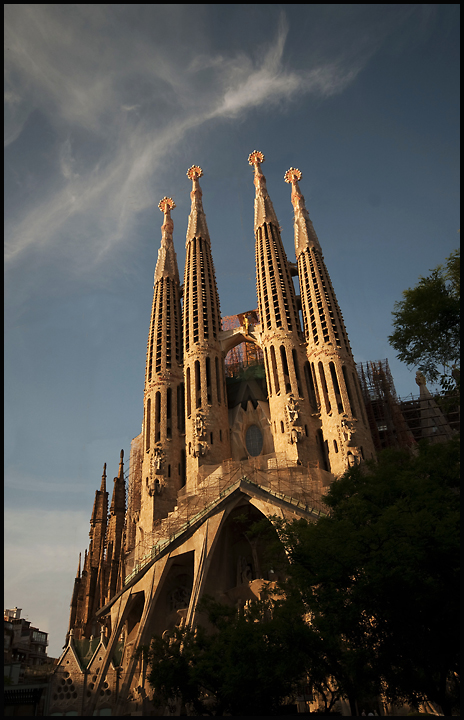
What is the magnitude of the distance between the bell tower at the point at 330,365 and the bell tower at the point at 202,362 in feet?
23.9

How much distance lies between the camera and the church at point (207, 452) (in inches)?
1197

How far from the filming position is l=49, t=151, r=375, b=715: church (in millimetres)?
30406

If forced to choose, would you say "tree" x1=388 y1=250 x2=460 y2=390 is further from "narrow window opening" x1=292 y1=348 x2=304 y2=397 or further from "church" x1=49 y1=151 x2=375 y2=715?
"narrow window opening" x1=292 y1=348 x2=304 y2=397

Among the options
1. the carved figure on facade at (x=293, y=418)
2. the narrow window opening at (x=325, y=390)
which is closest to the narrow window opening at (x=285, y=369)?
the carved figure on facade at (x=293, y=418)

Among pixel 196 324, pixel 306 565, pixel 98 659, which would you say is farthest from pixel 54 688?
pixel 196 324

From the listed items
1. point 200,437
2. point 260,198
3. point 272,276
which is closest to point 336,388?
point 200,437

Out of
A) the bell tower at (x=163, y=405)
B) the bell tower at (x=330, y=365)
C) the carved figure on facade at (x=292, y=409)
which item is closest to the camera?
the bell tower at (x=330, y=365)

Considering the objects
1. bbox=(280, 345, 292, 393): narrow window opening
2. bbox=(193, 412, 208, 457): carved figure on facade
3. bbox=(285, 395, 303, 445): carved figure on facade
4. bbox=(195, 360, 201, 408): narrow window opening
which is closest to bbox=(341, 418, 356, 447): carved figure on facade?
bbox=(285, 395, 303, 445): carved figure on facade

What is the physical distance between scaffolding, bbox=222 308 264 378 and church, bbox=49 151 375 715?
37 cm

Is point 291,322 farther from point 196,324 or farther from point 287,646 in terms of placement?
point 287,646

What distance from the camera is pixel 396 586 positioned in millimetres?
13367

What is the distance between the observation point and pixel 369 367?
5022 cm

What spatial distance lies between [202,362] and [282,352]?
20.6 ft

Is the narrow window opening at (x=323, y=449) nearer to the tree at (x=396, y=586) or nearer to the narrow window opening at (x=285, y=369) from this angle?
the narrow window opening at (x=285, y=369)
